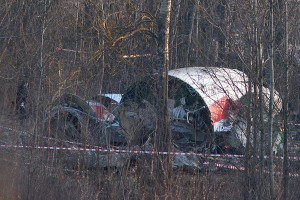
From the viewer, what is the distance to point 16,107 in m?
11.4

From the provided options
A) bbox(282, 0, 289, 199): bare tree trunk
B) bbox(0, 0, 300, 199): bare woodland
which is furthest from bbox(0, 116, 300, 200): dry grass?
bbox(282, 0, 289, 199): bare tree trunk

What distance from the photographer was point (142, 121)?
31.8ft

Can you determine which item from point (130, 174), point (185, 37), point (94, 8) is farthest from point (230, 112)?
point (185, 37)

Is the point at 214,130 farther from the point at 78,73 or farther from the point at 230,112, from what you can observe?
the point at 78,73

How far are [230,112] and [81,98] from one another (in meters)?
3.63

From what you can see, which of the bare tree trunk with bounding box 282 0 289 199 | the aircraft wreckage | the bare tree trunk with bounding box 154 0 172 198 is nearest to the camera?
the bare tree trunk with bounding box 282 0 289 199

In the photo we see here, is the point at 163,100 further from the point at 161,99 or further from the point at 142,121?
the point at 142,121

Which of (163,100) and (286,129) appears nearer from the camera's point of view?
(286,129)

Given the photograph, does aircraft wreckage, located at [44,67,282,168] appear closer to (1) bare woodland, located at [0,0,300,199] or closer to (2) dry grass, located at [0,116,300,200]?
(1) bare woodland, located at [0,0,300,199]

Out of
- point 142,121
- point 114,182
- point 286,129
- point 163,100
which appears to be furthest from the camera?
point 163,100

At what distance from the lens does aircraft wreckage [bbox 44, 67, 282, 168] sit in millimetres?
8391

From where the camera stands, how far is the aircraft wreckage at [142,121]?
27.5ft

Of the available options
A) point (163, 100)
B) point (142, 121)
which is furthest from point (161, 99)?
point (142, 121)

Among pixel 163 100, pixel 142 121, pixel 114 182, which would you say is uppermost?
pixel 163 100
